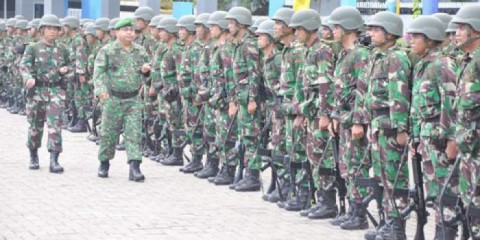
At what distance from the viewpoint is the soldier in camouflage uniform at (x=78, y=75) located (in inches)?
723

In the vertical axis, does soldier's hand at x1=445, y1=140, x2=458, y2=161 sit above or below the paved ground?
above

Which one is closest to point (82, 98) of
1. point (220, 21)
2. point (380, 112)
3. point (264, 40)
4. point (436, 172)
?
point (220, 21)

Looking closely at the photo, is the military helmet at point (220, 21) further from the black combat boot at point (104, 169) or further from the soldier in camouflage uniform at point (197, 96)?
the black combat boot at point (104, 169)

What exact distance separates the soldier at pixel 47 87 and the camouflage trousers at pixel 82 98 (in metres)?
5.34

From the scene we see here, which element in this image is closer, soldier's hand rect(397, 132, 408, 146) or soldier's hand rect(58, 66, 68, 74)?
soldier's hand rect(397, 132, 408, 146)

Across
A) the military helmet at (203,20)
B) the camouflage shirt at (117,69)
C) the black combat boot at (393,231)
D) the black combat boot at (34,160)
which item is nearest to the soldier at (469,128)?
the black combat boot at (393,231)

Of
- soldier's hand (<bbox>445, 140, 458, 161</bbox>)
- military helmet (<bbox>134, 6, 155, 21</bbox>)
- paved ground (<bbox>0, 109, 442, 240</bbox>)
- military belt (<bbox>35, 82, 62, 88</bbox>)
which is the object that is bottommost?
paved ground (<bbox>0, 109, 442, 240</bbox>)

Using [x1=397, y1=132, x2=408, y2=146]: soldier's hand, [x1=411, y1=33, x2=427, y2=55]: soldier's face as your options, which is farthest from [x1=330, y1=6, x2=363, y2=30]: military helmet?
[x1=397, y1=132, x2=408, y2=146]: soldier's hand

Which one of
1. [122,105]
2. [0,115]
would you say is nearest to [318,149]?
[122,105]

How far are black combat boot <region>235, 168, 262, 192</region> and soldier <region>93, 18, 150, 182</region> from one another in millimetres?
1346

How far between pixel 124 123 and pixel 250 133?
1805mm

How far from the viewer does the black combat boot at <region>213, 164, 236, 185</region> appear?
12.7 m

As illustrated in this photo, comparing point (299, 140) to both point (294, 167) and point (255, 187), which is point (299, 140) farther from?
point (255, 187)

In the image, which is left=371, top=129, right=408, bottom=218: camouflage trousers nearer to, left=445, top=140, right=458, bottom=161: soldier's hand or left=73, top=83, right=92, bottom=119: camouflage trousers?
left=445, top=140, right=458, bottom=161: soldier's hand
